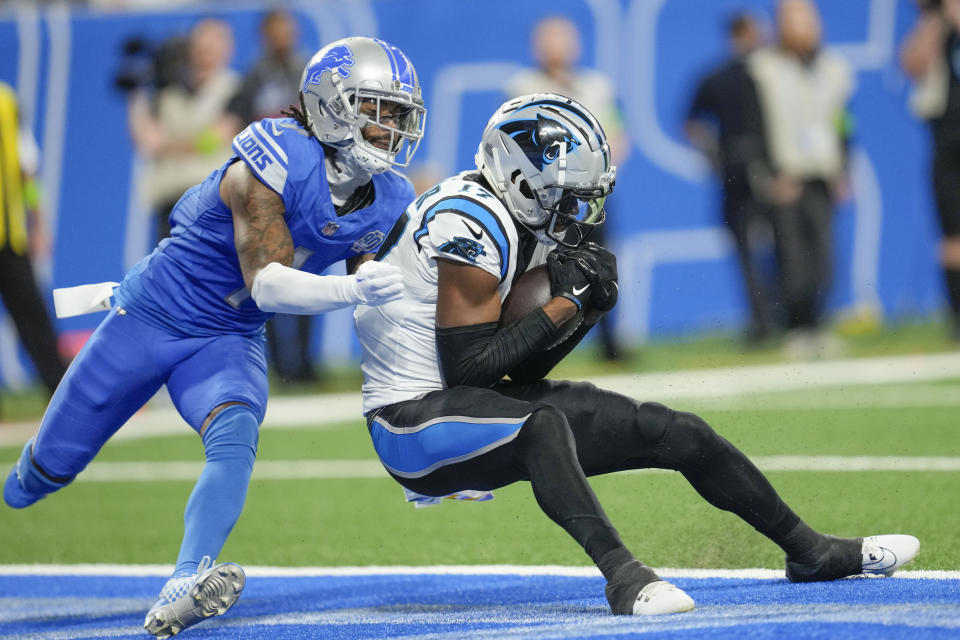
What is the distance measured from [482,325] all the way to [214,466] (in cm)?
102

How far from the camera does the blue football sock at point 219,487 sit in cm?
428

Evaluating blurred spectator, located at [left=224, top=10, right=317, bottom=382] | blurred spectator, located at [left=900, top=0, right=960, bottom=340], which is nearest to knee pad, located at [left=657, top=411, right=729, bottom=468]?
blurred spectator, located at [left=224, top=10, right=317, bottom=382]

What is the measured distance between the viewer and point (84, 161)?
12.4 metres

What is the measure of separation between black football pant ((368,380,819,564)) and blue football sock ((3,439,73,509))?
133cm

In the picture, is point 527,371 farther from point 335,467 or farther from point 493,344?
point 335,467

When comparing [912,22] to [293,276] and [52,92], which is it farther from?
[293,276]

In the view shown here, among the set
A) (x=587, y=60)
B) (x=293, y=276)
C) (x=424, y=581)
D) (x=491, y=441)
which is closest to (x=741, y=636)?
(x=491, y=441)

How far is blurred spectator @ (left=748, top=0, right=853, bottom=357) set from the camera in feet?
35.9

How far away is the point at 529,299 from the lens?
13.6 ft

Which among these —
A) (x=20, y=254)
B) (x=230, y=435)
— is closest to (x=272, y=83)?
(x=20, y=254)

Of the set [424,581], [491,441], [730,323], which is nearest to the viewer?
[491,441]

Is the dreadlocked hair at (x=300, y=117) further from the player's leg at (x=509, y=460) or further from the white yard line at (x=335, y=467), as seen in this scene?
the white yard line at (x=335, y=467)

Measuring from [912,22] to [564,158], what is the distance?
7.89 m

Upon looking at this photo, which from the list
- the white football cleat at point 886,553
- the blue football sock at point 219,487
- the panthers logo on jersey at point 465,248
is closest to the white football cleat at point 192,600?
the blue football sock at point 219,487
